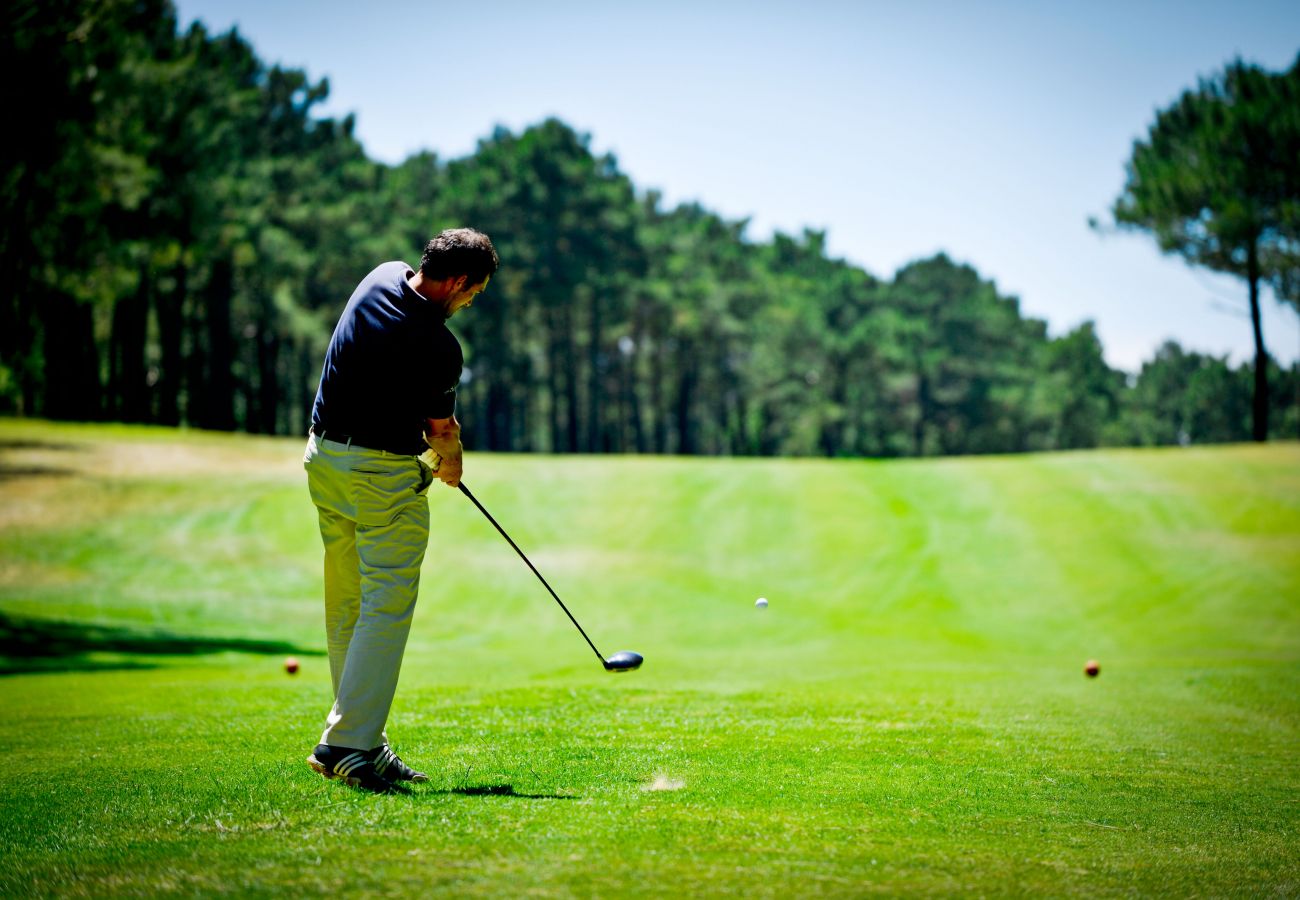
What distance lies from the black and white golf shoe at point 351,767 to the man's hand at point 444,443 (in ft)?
4.36

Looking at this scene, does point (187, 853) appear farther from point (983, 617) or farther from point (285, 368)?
point (285, 368)

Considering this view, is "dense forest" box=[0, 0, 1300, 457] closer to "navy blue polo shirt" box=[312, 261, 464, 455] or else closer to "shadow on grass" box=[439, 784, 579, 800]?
"navy blue polo shirt" box=[312, 261, 464, 455]

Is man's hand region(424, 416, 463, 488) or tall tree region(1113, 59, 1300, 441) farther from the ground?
tall tree region(1113, 59, 1300, 441)

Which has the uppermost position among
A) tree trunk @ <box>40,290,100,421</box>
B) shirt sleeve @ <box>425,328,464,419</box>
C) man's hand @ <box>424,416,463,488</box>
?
tree trunk @ <box>40,290,100,421</box>

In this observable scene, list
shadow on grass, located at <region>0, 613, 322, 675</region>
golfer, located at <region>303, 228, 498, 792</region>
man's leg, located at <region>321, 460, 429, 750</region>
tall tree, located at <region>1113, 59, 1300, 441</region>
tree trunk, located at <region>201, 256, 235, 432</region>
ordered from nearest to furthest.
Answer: man's leg, located at <region>321, 460, 429, 750</region>, golfer, located at <region>303, 228, 498, 792</region>, shadow on grass, located at <region>0, 613, 322, 675</region>, tall tree, located at <region>1113, 59, 1300, 441</region>, tree trunk, located at <region>201, 256, 235, 432</region>

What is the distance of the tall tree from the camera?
37.9 meters

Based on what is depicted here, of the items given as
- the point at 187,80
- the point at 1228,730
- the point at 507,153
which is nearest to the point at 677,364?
the point at 507,153

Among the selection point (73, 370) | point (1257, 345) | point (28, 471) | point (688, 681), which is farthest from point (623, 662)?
point (73, 370)

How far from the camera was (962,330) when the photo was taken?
8781 cm

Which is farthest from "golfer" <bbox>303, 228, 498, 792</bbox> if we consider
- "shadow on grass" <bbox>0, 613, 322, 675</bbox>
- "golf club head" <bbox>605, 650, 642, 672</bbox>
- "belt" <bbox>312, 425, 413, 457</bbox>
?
"shadow on grass" <bbox>0, 613, 322, 675</bbox>

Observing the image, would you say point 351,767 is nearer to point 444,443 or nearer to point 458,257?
point 444,443

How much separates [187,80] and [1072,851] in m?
42.8

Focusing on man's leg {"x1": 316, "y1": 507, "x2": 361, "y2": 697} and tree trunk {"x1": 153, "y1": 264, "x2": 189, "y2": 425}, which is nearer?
Result: man's leg {"x1": 316, "y1": 507, "x2": 361, "y2": 697}

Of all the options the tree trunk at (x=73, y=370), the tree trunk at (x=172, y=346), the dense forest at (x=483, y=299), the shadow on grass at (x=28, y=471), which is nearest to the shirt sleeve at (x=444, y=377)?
the dense forest at (x=483, y=299)
